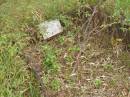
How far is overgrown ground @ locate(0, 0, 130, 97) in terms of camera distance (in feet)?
15.2

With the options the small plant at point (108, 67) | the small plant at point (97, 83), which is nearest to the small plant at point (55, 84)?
the small plant at point (97, 83)

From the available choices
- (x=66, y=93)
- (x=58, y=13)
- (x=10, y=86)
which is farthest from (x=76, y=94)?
(x=58, y=13)

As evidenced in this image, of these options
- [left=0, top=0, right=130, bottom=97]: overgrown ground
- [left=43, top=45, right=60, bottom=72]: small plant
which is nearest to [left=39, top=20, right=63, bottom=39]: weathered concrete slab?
[left=0, top=0, right=130, bottom=97]: overgrown ground

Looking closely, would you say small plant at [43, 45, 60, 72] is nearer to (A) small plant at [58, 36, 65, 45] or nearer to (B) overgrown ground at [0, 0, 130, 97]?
(B) overgrown ground at [0, 0, 130, 97]

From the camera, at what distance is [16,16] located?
5.29 metres

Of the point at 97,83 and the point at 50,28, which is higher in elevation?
the point at 50,28

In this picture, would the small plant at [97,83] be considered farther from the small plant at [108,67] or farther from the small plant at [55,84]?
the small plant at [55,84]

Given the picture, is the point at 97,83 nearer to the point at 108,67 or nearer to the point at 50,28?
the point at 108,67

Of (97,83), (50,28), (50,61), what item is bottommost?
(97,83)

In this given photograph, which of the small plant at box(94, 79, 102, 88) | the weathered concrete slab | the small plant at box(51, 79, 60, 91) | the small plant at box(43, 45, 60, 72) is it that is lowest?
the small plant at box(94, 79, 102, 88)

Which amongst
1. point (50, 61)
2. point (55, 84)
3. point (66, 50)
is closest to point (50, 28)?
point (66, 50)

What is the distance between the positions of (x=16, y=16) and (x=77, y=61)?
3.25 ft

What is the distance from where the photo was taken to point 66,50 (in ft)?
16.8

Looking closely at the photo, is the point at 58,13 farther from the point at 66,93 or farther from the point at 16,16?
the point at 66,93
